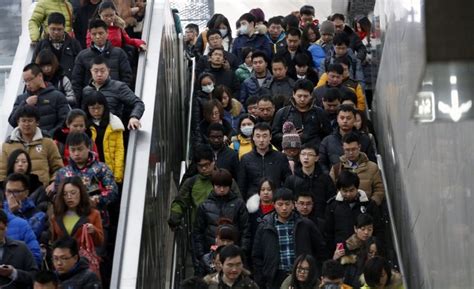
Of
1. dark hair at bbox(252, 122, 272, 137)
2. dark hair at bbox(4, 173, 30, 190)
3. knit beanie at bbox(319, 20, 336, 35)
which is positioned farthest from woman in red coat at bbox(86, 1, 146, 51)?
knit beanie at bbox(319, 20, 336, 35)

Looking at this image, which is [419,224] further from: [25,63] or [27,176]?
[25,63]

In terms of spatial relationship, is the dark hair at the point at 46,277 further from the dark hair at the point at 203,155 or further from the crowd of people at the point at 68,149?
the dark hair at the point at 203,155

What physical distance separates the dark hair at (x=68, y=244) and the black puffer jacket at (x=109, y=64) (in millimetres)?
3757

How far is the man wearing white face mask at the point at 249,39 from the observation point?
19188mm

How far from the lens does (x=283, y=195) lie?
40.8ft

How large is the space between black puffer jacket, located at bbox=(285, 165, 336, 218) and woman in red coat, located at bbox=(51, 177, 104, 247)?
2670 mm

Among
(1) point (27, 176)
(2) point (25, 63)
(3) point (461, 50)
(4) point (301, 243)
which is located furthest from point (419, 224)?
(3) point (461, 50)

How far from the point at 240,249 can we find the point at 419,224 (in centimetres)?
155

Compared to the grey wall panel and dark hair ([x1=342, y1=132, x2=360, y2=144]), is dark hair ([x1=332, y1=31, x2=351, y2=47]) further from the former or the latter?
dark hair ([x1=342, y1=132, x2=360, y2=144])

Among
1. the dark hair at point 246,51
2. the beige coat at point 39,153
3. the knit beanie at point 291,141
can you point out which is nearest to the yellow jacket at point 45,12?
the beige coat at point 39,153

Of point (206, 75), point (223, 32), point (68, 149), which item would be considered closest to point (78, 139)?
point (68, 149)

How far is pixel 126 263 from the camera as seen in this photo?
11.0 metres

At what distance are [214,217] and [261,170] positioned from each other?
1059 millimetres

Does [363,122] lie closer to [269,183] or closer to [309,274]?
[269,183]
